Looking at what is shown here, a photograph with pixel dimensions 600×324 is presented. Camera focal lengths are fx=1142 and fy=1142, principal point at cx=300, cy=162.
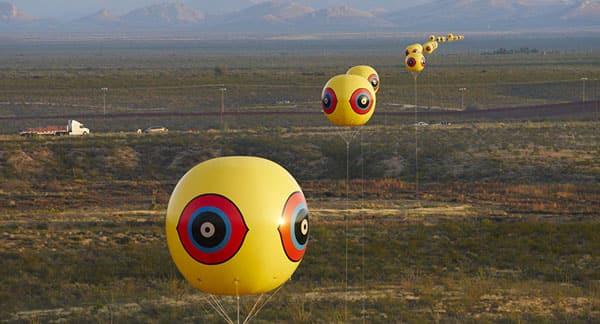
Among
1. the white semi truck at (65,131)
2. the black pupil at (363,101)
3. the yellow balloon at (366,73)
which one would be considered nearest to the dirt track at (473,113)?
the white semi truck at (65,131)

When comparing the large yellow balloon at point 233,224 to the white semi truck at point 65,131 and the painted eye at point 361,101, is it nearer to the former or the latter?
the painted eye at point 361,101

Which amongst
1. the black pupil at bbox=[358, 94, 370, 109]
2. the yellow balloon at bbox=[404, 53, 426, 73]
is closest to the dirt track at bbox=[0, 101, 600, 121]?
the yellow balloon at bbox=[404, 53, 426, 73]

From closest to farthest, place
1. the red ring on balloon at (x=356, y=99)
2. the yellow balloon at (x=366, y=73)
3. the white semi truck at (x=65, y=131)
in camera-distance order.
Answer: the red ring on balloon at (x=356, y=99)
the yellow balloon at (x=366, y=73)
the white semi truck at (x=65, y=131)

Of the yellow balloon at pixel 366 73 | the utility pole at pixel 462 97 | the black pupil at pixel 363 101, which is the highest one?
the yellow balloon at pixel 366 73

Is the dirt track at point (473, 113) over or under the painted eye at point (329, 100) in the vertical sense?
under

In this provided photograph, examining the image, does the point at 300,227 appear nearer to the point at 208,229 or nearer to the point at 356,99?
the point at 208,229

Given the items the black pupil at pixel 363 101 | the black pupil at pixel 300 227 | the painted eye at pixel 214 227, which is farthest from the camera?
the black pupil at pixel 363 101

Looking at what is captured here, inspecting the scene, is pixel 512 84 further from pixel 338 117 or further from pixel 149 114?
pixel 338 117

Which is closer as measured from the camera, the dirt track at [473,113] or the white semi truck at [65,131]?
the white semi truck at [65,131]
